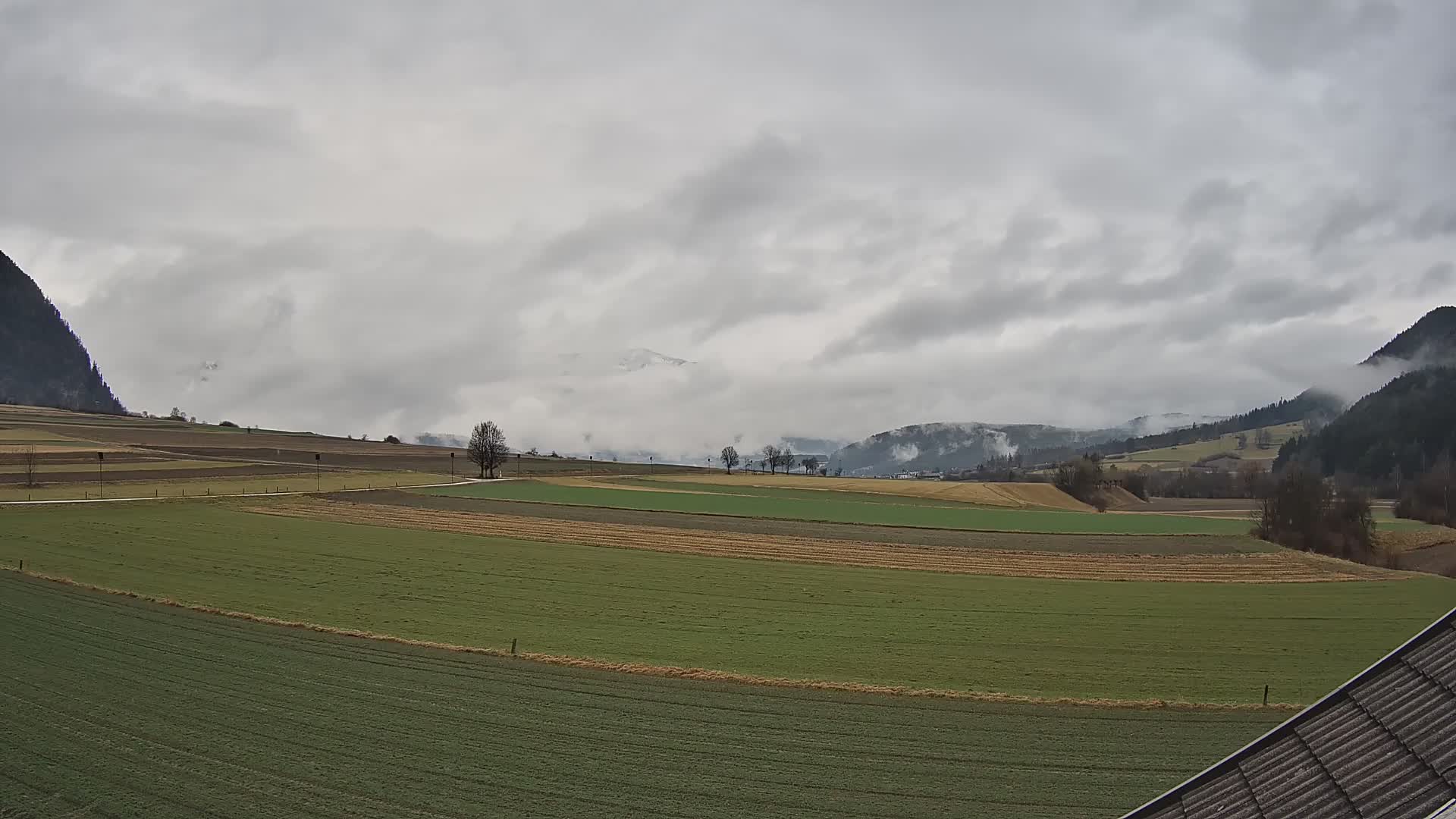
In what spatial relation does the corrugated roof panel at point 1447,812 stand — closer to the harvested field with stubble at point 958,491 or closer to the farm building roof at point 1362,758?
the farm building roof at point 1362,758

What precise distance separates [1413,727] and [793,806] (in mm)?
11319

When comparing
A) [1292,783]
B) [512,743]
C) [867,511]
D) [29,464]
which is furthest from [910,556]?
[29,464]

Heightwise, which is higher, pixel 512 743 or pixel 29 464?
pixel 29 464

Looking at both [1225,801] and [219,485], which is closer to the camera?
[1225,801]

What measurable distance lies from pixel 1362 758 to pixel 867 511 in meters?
87.2

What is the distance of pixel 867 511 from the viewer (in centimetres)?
9312

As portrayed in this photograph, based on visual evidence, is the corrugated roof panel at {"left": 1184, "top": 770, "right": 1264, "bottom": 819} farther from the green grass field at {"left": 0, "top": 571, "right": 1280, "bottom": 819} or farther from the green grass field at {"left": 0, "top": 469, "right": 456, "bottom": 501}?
the green grass field at {"left": 0, "top": 469, "right": 456, "bottom": 501}

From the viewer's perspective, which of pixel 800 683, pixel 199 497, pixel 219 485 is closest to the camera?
pixel 800 683

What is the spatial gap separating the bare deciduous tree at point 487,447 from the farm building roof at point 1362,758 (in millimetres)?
141641

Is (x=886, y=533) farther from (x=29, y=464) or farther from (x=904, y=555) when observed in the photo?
(x=29, y=464)

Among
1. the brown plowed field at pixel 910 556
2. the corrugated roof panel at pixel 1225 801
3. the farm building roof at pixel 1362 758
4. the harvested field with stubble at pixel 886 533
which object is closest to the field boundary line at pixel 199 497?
the harvested field with stubble at pixel 886 533

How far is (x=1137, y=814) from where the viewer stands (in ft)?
27.7

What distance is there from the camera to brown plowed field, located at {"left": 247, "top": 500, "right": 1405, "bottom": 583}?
165 feet

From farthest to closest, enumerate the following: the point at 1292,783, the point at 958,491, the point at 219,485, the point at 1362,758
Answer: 1. the point at 958,491
2. the point at 219,485
3. the point at 1292,783
4. the point at 1362,758
